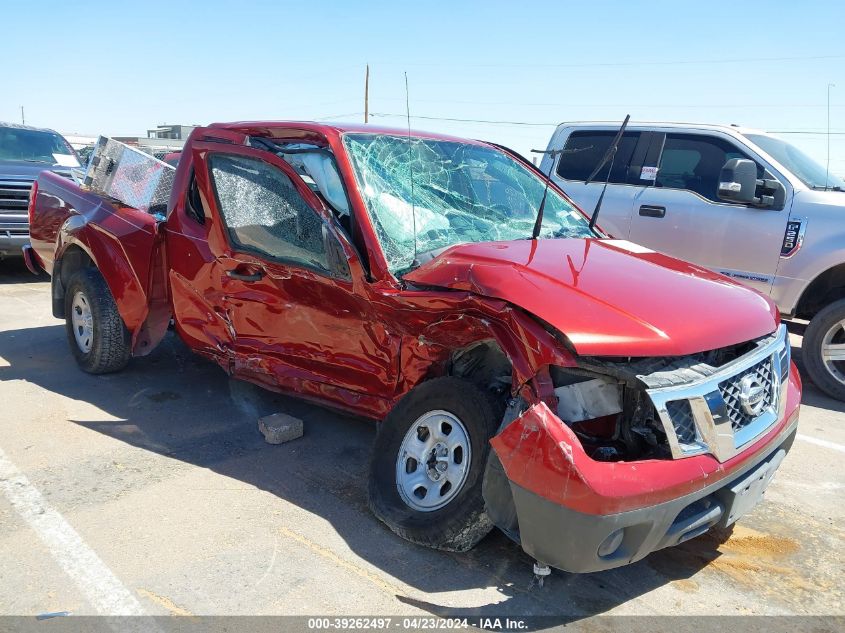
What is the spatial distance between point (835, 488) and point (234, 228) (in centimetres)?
379

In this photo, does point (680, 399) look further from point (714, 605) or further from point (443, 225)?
point (443, 225)

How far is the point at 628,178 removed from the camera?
6727mm

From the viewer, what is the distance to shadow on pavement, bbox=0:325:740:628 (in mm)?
2926

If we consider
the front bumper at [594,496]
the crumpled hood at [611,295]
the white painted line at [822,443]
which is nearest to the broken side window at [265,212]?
the crumpled hood at [611,295]

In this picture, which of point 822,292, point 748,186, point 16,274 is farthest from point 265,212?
point 16,274

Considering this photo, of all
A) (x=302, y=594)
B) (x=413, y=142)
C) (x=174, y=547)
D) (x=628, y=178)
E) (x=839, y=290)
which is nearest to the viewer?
(x=302, y=594)

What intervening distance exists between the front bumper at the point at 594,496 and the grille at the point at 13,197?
891 cm

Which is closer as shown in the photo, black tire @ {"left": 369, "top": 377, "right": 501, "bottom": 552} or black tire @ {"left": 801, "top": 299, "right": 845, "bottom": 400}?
black tire @ {"left": 369, "top": 377, "right": 501, "bottom": 552}

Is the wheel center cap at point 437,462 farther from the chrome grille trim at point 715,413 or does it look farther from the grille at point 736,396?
the grille at point 736,396

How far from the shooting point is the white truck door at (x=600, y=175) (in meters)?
6.65

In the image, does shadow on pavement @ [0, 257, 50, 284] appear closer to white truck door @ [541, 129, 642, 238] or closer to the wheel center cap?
white truck door @ [541, 129, 642, 238]

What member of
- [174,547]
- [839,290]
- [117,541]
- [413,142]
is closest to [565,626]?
[174,547]

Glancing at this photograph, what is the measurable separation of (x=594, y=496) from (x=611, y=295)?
862mm

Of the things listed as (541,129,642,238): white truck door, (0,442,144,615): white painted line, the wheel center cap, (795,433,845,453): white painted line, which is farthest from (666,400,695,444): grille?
(541,129,642,238): white truck door
